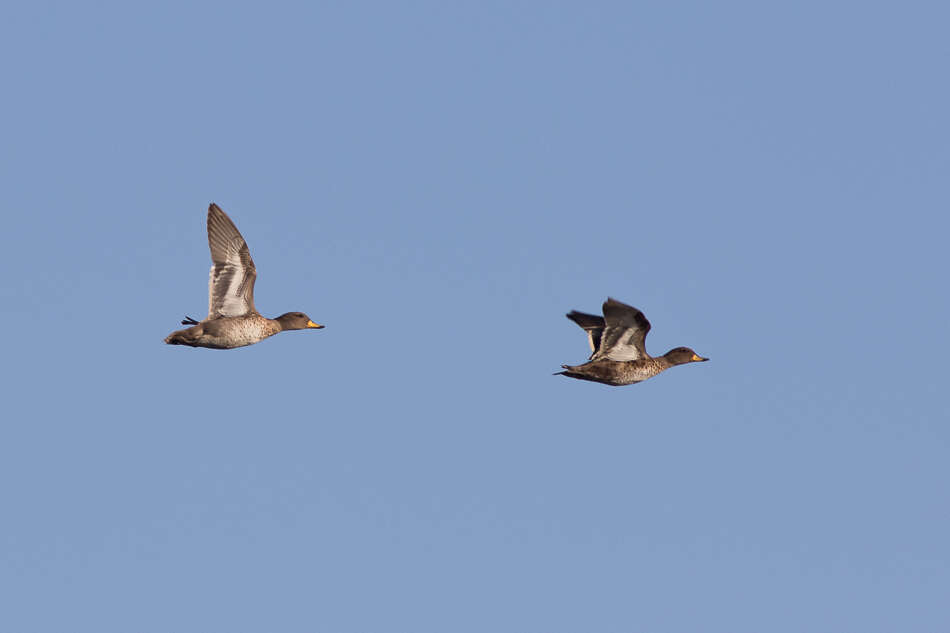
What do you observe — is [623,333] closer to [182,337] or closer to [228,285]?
[228,285]

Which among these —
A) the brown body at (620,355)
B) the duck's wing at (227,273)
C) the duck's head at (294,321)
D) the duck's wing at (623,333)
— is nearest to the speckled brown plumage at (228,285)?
the duck's wing at (227,273)

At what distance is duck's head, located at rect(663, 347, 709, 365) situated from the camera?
44.4 metres

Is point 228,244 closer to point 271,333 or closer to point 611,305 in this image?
point 271,333

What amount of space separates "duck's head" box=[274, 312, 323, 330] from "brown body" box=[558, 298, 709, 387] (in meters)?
6.91

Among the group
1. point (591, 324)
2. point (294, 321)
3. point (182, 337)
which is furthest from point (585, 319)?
point (182, 337)

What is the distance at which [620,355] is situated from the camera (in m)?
43.4

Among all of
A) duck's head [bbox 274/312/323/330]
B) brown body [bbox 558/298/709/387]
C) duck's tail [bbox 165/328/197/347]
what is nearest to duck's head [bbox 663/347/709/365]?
brown body [bbox 558/298/709/387]

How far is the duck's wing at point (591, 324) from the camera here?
44.4 m

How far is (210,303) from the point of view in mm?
42500

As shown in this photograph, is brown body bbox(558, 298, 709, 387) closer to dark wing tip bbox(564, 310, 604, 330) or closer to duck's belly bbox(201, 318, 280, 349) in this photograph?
dark wing tip bbox(564, 310, 604, 330)

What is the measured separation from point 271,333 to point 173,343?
10.6 feet

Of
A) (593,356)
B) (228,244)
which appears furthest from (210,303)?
(593,356)

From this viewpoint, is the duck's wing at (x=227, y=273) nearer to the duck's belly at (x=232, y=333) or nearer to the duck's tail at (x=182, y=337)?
the duck's belly at (x=232, y=333)

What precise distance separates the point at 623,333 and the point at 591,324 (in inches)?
79.9
